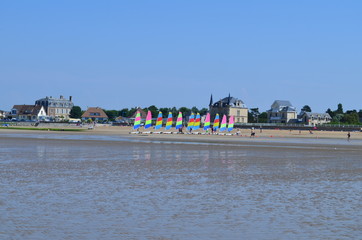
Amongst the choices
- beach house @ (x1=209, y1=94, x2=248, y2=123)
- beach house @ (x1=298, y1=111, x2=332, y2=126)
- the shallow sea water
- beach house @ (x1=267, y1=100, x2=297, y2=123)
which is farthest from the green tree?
the shallow sea water

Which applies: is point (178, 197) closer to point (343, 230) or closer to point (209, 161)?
point (343, 230)

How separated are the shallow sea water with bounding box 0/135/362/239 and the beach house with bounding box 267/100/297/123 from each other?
167145 mm

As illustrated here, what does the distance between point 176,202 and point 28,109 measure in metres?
188

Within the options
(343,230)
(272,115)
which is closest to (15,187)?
(343,230)

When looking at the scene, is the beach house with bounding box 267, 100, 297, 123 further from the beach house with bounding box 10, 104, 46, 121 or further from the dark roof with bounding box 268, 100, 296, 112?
the beach house with bounding box 10, 104, 46, 121

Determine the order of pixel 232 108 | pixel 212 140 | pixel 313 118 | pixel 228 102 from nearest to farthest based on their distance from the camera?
pixel 212 140, pixel 232 108, pixel 228 102, pixel 313 118

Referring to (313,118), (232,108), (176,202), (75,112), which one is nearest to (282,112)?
(313,118)

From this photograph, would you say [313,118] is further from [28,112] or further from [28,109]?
[28,109]

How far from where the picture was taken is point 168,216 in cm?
1270

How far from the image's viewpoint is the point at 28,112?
192000 mm

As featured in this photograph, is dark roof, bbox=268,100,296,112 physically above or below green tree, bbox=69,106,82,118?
above

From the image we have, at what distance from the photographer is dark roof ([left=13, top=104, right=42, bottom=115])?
19062 cm

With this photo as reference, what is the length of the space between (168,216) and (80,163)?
14034 millimetres

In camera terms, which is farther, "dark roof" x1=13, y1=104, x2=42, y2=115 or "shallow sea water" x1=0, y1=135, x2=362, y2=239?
"dark roof" x1=13, y1=104, x2=42, y2=115
